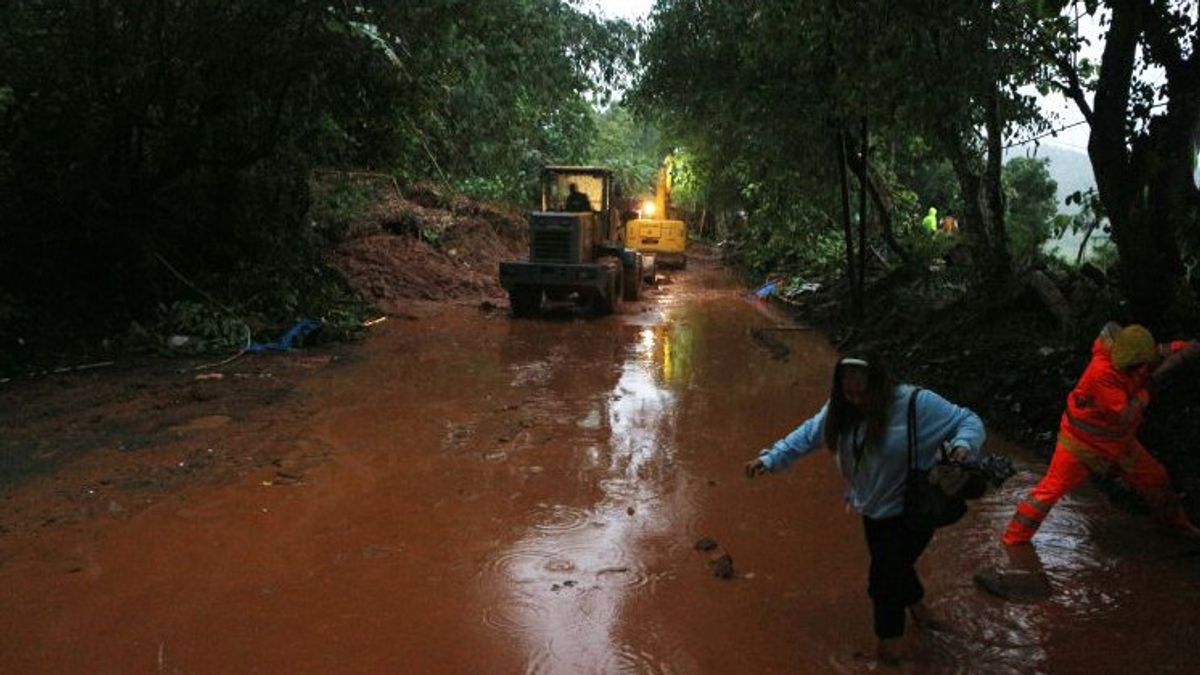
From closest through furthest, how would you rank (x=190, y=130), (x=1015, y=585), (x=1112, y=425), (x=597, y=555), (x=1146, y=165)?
(x=1015, y=585) → (x=1112, y=425) → (x=597, y=555) → (x=1146, y=165) → (x=190, y=130)

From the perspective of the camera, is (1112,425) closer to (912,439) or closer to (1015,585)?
(1015,585)

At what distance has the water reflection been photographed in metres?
4.11

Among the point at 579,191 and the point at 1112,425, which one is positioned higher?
the point at 579,191

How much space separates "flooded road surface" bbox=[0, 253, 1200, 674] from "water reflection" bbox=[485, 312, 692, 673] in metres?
0.02

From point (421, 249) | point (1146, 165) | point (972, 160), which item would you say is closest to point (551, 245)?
point (421, 249)

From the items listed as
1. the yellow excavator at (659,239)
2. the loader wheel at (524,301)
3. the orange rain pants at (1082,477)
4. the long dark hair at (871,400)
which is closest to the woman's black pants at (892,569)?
the long dark hair at (871,400)

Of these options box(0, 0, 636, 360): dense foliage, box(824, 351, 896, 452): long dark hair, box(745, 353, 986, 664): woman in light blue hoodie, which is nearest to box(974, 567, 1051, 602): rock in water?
box(745, 353, 986, 664): woman in light blue hoodie

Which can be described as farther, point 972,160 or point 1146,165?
point 972,160

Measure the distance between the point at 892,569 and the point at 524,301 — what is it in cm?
1280

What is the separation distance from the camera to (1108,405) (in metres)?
4.76

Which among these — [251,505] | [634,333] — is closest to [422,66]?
[634,333]

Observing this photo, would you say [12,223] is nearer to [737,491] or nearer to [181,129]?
[181,129]

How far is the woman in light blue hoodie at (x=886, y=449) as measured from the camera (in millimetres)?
3676

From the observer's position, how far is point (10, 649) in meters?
4.02
